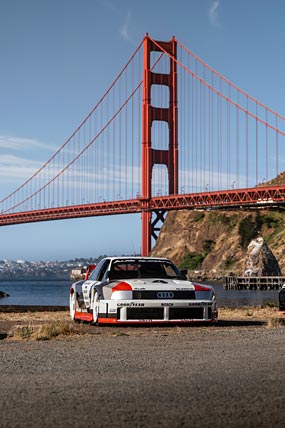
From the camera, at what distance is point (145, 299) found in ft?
50.3

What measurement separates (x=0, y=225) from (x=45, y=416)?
98054 mm

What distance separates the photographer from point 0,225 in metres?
104

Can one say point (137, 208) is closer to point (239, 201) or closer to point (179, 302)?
point (239, 201)

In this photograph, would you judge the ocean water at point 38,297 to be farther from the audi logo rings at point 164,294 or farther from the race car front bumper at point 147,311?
the audi logo rings at point 164,294

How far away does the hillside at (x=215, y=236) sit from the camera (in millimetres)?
131250

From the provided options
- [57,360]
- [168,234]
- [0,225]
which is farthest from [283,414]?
[168,234]

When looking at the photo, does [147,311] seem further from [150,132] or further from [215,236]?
[215,236]

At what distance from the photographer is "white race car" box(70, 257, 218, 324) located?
15.3 metres

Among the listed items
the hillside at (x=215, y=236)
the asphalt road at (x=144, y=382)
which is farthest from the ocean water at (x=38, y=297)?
the asphalt road at (x=144, y=382)

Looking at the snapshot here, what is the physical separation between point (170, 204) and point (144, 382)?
3378 inches

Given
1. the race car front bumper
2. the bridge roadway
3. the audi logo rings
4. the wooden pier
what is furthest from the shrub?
the audi logo rings

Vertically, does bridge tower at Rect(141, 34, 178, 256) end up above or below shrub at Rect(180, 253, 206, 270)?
above

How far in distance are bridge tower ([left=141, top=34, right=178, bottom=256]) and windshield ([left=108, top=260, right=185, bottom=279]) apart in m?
78.4

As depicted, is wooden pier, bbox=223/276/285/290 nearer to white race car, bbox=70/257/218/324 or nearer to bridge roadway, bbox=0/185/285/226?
bridge roadway, bbox=0/185/285/226
